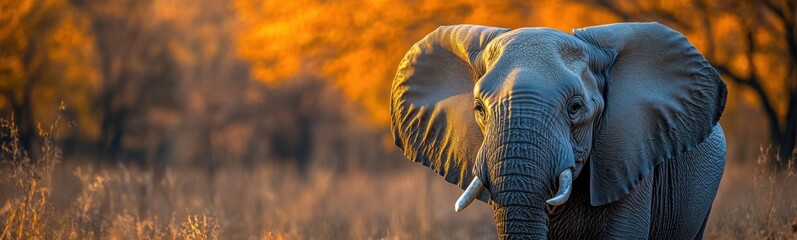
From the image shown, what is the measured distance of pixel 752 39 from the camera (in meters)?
18.1

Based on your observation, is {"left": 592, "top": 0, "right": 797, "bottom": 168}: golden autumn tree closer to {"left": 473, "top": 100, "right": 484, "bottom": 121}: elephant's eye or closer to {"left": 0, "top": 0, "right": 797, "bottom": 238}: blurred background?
{"left": 0, "top": 0, "right": 797, "bottom": 238}: blurred background

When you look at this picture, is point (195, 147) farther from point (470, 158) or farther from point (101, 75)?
point (470, 158)

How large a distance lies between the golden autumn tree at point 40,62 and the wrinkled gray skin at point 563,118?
14.3 meters

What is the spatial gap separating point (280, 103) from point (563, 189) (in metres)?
26.7

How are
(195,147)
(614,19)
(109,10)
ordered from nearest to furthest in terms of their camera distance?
(614,19)
(109,10)
(195,147)

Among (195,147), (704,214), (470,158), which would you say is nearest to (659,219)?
(704,214)

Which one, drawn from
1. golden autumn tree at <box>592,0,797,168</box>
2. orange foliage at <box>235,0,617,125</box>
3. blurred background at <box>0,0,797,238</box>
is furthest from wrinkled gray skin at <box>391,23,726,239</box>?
orange foliage at <box>235,0,617,125</box>

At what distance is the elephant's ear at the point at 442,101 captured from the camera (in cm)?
624

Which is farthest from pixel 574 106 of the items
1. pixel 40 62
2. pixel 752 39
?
pixel 40 62

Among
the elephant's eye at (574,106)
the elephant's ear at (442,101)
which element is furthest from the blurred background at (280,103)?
the elephant's eye at (574,106)

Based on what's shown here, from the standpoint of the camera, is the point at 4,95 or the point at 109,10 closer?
the point at 4,95

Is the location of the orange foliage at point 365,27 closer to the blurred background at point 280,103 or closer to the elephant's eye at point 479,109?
the blurred background at point 280,103

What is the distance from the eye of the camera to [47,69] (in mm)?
22188

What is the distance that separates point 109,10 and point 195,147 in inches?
361
